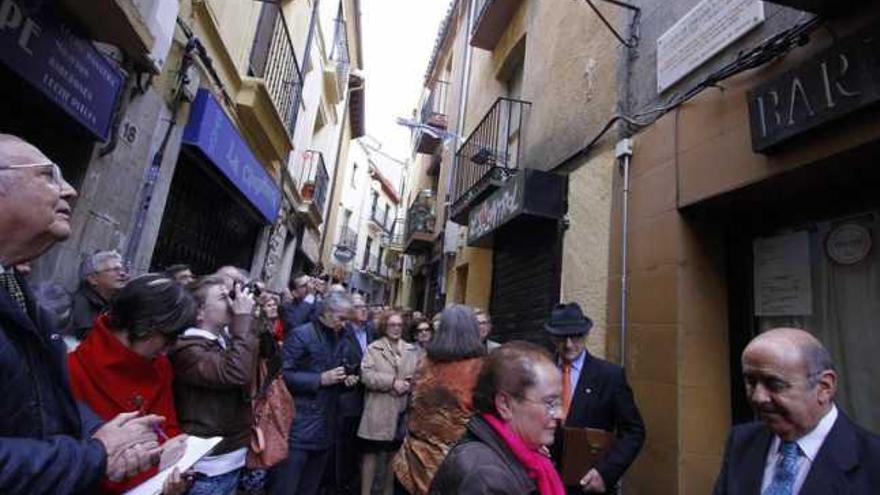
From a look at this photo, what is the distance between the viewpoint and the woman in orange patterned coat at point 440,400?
9.25ft

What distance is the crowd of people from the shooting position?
1249 millimetres

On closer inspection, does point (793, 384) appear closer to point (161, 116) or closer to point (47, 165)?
point (47, 165)

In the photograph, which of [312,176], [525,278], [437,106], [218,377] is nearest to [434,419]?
[218,377]

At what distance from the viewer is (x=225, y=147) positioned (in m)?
5.74

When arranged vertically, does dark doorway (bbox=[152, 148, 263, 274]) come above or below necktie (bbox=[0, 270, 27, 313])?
above

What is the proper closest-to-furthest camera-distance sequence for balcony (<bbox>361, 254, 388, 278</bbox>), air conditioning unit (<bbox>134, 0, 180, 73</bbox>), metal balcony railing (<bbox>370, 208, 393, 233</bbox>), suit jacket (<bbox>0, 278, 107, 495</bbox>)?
suit jacket (<bbox>0, 278, 107, 495</bbox>) → air conditioning unit (<bbox>134, 0, 180, 73</bbox>) → balcony (<bbox>361, 254, 388, 278</bbox>) → metal balcony railing (<bbox>370, 208, 393, 233</bbox>)

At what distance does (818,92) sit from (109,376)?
3.33 m

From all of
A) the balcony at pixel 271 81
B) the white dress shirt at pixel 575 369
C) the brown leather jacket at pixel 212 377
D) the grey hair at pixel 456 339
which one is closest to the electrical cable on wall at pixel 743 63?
the white dress shirt at pixel 575 369

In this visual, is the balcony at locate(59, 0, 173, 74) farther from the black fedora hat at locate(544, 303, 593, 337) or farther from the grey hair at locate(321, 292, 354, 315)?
the black fedora hat at locate(544, 303, 593, 337)

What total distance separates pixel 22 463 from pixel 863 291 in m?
3.51

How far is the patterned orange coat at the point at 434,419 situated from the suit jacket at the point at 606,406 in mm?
634

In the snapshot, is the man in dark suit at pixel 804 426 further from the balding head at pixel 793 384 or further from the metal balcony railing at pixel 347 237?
the metal balcony railing at pixel 347 237

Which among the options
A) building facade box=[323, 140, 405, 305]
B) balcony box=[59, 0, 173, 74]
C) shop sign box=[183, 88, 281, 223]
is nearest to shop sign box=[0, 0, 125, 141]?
balcony box=[59, 0, 173, 74]

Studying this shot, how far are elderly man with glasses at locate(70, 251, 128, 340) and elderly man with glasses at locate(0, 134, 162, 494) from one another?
1995mm
